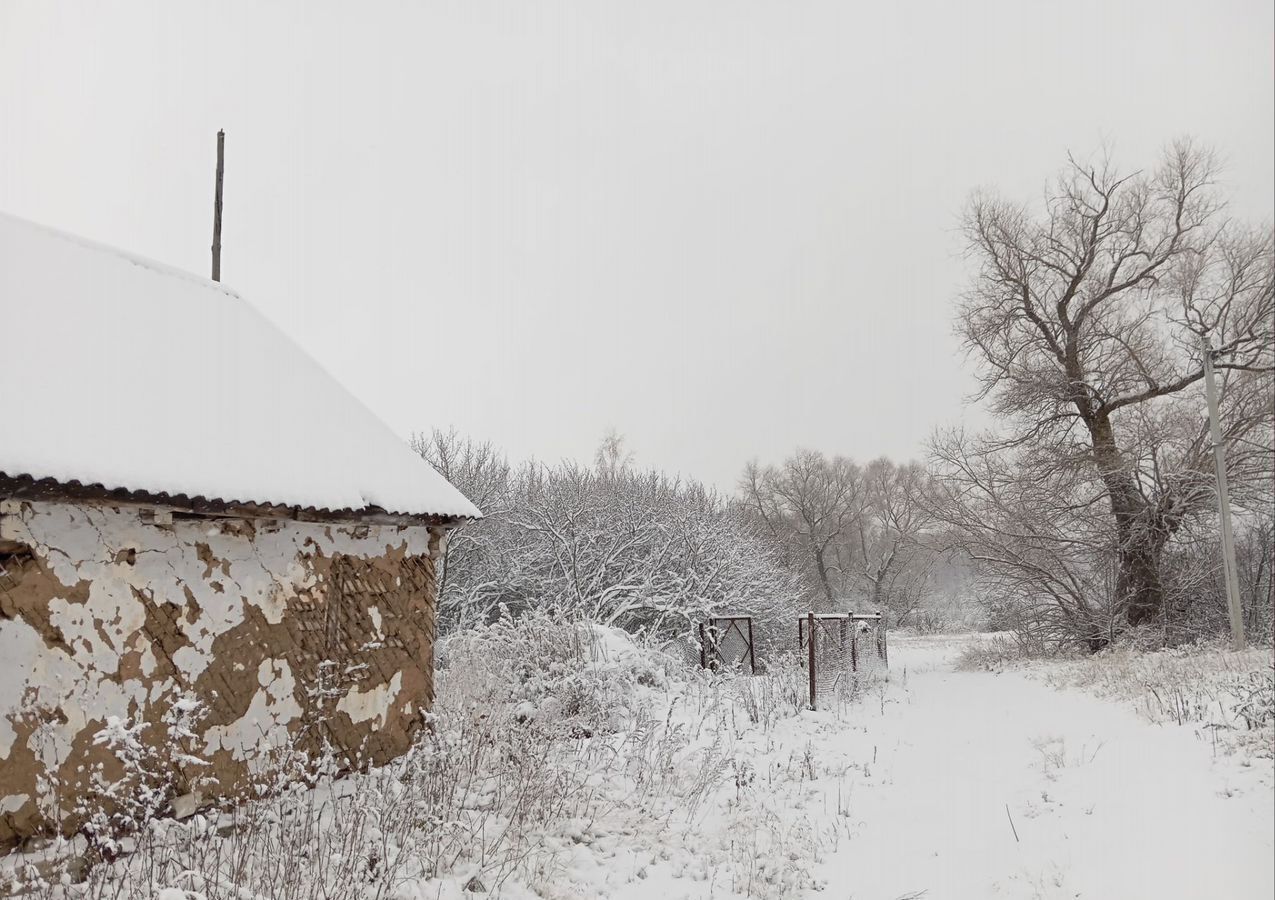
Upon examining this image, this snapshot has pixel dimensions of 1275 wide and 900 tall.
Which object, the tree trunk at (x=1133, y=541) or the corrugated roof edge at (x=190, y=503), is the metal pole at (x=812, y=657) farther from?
the tree trunk at (x=1133, y=541)

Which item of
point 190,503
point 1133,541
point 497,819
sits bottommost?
point 497,819

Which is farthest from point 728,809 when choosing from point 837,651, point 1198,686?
point 837,651

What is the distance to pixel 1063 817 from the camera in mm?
5047

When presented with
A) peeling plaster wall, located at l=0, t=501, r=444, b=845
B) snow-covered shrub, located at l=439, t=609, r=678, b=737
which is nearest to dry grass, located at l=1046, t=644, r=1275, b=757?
snow-covered shrub, located at l=439, t=609, r=678, b=737

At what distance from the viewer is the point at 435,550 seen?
603 centimetres

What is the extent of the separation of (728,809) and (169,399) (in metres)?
5.02

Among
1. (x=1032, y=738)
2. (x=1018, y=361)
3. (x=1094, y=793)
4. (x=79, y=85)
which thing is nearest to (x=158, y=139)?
(x=79, y=85)

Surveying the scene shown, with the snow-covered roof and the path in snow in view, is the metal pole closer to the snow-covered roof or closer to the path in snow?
the path in snow

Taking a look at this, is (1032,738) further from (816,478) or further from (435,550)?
(816,478)

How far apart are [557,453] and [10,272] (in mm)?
18364

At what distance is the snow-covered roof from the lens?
3.75 m

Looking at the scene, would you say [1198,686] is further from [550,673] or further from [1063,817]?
[550,673]

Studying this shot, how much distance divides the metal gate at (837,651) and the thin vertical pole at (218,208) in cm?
917

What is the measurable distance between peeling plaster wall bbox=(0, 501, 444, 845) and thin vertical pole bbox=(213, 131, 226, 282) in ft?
16.1
